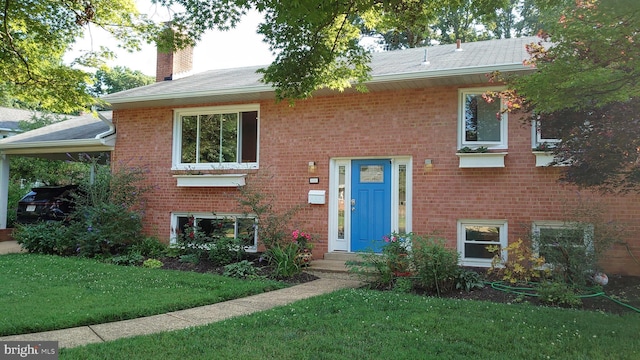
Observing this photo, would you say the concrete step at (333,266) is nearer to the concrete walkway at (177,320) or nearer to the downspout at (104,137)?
the concrete walkway at (177,320)

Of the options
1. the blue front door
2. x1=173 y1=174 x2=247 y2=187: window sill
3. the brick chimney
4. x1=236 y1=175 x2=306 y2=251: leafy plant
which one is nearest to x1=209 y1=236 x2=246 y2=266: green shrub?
x1=236 y1=175 x2=306 y2=251: leafy plant

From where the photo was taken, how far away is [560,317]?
5.05m

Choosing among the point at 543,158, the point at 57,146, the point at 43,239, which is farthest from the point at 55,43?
the point at 543,158

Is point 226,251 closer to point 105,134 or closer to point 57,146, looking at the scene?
point 105,134

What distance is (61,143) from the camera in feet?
38.9

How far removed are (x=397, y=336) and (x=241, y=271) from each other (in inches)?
168

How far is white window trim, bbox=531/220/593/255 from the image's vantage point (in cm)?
661

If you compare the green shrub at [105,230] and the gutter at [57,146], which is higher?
the gutter at [57,146]

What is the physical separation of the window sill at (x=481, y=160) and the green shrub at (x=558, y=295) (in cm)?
278

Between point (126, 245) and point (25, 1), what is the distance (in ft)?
18.5

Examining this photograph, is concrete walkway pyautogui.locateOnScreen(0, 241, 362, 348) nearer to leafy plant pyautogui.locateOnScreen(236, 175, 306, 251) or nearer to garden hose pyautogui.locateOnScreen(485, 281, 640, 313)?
leafy plant pyautogui.locateOnScreen(236, 175, 306, 251)

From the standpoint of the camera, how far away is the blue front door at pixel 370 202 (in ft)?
30.5

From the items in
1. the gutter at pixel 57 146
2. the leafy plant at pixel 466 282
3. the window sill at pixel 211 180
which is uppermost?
the gutter at pixel 57 146

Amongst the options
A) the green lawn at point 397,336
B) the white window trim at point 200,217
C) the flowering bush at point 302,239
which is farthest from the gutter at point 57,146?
the green lawn at point 397,336
